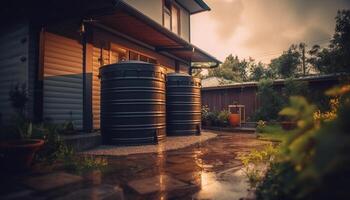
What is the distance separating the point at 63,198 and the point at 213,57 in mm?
11050

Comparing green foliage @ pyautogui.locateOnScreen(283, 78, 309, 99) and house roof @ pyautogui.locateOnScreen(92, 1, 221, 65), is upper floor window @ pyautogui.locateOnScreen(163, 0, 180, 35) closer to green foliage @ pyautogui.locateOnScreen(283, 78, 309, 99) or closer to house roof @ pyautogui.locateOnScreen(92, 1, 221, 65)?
house roof @ pyautogui.locateOnScreen(92, 1, 221, 65)

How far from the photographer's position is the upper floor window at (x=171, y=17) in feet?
41.8

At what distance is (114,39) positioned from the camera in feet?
28.3

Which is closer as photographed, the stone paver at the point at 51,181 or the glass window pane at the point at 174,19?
the stone paver at the point at 51,181

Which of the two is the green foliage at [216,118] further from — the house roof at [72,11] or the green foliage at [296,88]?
the house roof at [72,11]

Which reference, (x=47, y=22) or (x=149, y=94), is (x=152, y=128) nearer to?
(x=149, y=94)

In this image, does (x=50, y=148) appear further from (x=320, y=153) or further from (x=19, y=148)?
(x=320, y=153)

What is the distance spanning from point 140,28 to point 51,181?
241 inches

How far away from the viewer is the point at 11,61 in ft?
21.4

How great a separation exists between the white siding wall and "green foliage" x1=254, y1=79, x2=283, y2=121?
11.4m

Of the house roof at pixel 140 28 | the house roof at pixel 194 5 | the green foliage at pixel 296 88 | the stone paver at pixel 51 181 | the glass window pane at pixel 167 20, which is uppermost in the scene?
the house roof at pixel 194 5

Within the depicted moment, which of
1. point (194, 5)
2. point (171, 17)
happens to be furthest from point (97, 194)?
point (194, 5)

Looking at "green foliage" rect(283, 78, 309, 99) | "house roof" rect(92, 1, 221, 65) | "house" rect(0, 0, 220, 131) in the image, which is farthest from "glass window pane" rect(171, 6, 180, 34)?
"green foliage" rect(283, 78, 309, 99)

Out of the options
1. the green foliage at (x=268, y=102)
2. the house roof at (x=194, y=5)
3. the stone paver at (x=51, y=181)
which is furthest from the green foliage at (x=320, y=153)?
the house roof at (x=194, y=5)
